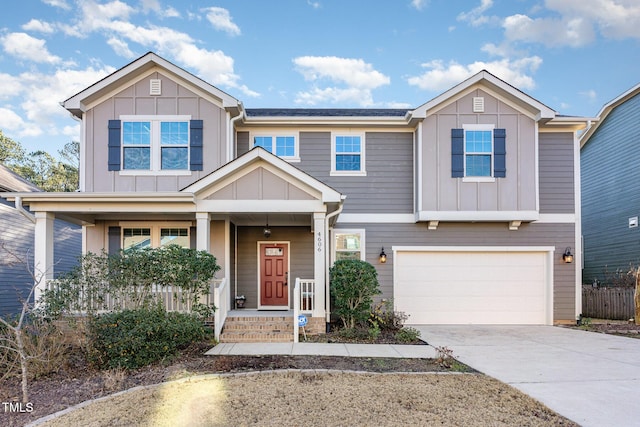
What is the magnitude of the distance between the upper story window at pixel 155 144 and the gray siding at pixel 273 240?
8.41 ft

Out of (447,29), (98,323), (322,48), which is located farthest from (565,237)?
(98,323)

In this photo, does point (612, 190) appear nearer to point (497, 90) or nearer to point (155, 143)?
point (497, 90)

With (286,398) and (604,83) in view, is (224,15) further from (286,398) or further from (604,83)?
(604,83)

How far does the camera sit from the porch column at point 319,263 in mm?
8312

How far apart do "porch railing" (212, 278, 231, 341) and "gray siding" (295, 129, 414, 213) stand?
3880 mm

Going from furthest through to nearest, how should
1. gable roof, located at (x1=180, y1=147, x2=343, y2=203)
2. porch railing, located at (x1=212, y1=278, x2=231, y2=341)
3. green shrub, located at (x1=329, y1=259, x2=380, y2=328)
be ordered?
green shrub, located at (x1=329, y1=259, x2=380, y2=328)
gable roof, located at (x1=180, y1=147, x2=343, y2=203)
porch railing, located at (x1=212, y1=278, x2=231, y2=341)

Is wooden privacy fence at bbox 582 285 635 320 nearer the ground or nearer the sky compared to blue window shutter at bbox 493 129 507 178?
nearer the ground

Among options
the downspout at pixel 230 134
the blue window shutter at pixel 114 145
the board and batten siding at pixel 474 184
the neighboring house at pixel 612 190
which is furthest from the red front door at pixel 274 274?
the neighboring house at pixel 612 190

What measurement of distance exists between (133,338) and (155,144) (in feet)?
18.0

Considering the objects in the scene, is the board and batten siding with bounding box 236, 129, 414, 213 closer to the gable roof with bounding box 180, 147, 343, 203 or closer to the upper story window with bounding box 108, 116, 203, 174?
the upper story window with bounding box 108, 116, 203, 174

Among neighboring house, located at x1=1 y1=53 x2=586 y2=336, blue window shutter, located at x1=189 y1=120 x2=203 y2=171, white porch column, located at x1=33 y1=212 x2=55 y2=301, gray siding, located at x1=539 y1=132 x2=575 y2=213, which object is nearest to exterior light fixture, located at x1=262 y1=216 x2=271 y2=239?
neighboring house, located at x1=1 y1=53 x2=586 y2=336

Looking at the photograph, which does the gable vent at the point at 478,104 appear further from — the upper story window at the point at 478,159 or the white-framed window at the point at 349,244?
the white-framed window at the point at 349,244

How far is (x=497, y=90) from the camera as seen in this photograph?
10.2 meters

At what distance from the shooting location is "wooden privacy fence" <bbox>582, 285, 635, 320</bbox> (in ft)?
37.3
